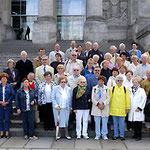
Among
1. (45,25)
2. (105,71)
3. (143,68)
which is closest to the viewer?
(105,71)

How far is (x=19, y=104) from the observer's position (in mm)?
6707

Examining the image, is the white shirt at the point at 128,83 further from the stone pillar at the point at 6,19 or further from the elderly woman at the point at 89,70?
the stone pillar at the point at 6,19

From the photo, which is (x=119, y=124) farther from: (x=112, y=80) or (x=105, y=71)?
(x=105, y=71)

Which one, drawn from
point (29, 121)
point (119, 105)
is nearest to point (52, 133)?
point (29, 121)

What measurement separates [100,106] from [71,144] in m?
1.33

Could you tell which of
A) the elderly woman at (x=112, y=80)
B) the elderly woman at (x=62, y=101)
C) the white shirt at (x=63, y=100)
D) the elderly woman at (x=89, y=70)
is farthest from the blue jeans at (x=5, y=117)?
the elderly woman at (x=112, y=80)

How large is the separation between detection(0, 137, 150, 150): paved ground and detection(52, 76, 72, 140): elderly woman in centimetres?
40

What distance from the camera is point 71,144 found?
20.5ft

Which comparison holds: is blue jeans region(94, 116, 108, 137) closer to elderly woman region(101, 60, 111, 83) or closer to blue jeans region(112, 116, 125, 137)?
blue jeans region(112, 116, 125, 137)

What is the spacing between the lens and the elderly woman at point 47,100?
687 cm

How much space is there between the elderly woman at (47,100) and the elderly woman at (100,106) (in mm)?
1317

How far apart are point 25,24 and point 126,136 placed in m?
19.7

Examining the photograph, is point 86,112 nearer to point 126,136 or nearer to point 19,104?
point 126,136

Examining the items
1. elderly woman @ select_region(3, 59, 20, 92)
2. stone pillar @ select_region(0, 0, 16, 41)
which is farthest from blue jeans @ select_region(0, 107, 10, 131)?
stone pillar @ select_region(0, 0, 16, 41)
